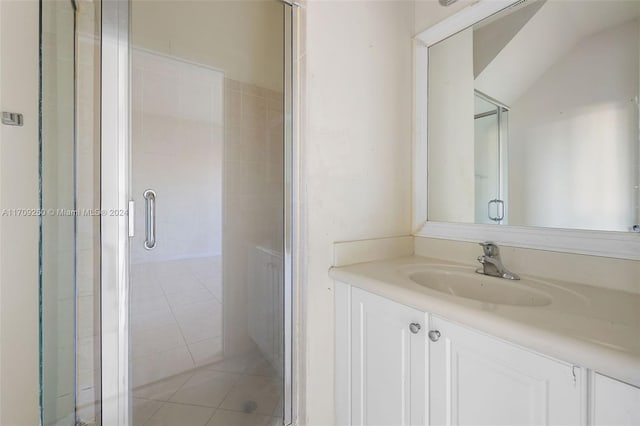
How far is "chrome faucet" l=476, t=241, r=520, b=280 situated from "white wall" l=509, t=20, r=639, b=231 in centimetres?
16

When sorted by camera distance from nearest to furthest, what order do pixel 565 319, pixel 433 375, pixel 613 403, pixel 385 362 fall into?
1. pixel 613 403
2. pixel 565 319
3. pixel 433 375
4. pixel 385 362

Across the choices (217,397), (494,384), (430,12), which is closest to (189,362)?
(217,397)

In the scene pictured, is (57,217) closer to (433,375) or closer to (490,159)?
(433,375)

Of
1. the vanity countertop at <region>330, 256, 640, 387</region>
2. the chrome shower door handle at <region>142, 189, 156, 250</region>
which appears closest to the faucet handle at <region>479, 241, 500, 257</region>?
the vanity countertop at <region>330, 256, 640, 387</region>

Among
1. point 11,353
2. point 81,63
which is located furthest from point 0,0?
point 11,353

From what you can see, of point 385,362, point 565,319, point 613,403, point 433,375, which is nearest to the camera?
point 613,403

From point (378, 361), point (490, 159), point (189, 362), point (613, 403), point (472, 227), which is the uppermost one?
point (490, 159)

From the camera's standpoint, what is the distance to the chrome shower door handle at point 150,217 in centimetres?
100

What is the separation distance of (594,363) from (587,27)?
1.11 m

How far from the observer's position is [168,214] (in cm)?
105

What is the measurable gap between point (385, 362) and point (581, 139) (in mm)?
1011

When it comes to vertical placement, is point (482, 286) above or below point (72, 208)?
below

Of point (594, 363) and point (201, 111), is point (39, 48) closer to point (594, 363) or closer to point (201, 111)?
point (201, 111)

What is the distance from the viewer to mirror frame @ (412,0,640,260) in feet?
2.63
